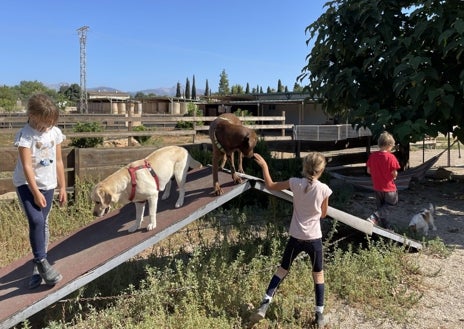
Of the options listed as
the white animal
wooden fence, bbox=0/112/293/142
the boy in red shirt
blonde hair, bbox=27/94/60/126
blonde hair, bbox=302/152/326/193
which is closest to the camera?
blonde hair, bbox=27/94/60/126

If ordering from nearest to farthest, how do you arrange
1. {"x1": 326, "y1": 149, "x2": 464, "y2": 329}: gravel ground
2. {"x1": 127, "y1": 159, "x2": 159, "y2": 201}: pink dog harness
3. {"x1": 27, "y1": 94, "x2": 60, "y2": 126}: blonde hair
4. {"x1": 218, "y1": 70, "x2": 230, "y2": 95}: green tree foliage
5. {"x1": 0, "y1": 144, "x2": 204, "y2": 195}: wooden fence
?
{"x1": 27, "y1": 94, "x2": 60, "y2": 126}: blonde hair, {"x1": 326, "y1": 149, "x2": 464, "y2": 329}: gravel ground, {"x1": 127, "y1": 159, "x2": 159, "y2": 201}: pink dog harness, {"x1": 0, "y1": 144, "x2": 204, "y2": 195}: wooden fence, {"x1": 218, "y1": 70, "x2": 230, "y2": 95}: green tree foliage

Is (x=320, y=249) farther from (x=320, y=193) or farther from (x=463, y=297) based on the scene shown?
(x=463, y=297)

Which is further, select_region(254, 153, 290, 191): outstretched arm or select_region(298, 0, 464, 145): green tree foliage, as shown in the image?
select_region(298, 0, 464, 145): green tree foliage

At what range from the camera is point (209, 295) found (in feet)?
13.8

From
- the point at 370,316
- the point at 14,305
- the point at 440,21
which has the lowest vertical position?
the point at 370,316

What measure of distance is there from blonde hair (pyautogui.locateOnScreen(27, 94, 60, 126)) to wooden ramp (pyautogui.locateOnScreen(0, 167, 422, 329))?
132cm

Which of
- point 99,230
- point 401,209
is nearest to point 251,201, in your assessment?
point 401,209

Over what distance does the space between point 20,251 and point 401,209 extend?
6.75 m

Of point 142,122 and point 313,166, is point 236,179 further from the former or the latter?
point 142,122

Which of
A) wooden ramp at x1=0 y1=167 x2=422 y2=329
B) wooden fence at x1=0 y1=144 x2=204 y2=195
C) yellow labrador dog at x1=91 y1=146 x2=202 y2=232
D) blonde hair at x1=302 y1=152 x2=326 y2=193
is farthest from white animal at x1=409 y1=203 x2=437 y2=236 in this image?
wooden fence at x1=0 y1=144 x2=204 y2=195

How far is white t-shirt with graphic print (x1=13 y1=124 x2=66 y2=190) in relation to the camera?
3.78m

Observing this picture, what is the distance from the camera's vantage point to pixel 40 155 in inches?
152

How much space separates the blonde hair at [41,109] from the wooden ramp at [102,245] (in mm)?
1321

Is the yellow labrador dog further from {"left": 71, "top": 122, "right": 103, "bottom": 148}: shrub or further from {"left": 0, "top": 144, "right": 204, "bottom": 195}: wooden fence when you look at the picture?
{"left": 71, "top": 122, "right": 103, "bottom": 148}: shrub
